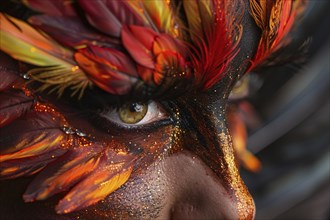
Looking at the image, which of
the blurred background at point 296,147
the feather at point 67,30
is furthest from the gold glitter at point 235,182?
the blurred background at point 296,147

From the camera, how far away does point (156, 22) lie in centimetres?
73

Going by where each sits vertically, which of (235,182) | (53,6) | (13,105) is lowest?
(235,182)

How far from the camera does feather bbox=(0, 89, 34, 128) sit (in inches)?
29.6

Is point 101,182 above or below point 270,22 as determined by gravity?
below

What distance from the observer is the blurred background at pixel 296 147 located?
1883 millimetres

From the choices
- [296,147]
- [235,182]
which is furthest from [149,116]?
[296,147]

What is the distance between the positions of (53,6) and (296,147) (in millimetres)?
1338

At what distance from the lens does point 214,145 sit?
2.68 feet

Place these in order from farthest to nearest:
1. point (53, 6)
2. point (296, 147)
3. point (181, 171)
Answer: point (296, 147)
point (181, 171)
point (53, 6)

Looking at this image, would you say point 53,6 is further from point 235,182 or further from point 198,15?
point 235,182

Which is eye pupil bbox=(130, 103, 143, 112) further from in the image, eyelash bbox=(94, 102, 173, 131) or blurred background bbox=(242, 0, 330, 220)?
blurred background bbox=(242, 0, 330, 220)

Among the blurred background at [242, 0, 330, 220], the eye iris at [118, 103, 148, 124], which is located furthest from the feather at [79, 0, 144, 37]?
the blurred background at [242, 0, 330, 220]

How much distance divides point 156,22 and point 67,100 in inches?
5.2

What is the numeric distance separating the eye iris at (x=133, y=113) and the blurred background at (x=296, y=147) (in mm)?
1077
